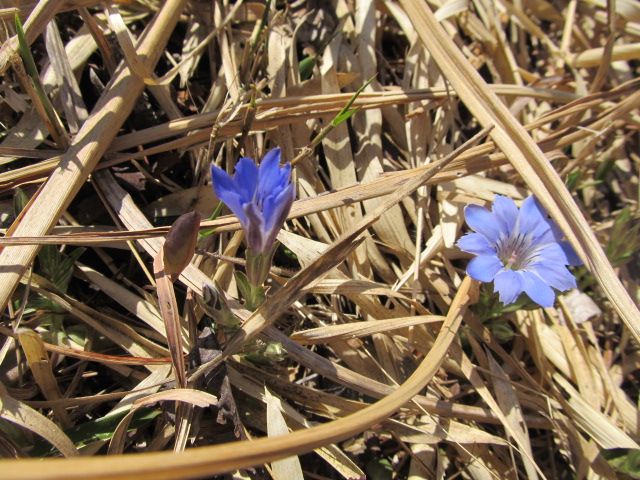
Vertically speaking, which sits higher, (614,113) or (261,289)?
(614,113)

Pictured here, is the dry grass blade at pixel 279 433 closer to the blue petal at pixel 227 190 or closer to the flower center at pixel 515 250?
the blue petal at pixel 227 190

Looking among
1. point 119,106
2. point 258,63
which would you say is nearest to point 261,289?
point 119,106

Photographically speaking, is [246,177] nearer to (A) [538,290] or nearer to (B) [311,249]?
(B) [311,249]

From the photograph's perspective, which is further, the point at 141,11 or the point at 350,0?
the point at 350,0

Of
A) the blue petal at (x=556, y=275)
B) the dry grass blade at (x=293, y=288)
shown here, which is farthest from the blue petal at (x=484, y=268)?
the dry grass blade at (x=293, y=288)

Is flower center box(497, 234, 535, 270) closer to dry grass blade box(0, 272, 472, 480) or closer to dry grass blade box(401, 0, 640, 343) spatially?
dry grass blade box(401, 0, 640, 343)

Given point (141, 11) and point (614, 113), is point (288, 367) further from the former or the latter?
point (614, 113)

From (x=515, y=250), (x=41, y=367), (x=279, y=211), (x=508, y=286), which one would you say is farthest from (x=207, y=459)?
(x=515, y=250)
